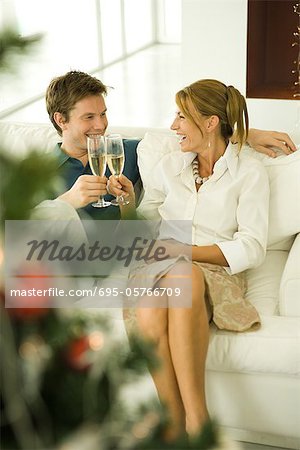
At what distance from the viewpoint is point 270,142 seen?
2.48m

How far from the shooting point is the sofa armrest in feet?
7.09

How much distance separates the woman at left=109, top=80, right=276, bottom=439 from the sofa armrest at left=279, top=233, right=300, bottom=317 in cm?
11

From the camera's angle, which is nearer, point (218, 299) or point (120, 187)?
point (218, 299)

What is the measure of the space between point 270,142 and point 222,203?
323 mm

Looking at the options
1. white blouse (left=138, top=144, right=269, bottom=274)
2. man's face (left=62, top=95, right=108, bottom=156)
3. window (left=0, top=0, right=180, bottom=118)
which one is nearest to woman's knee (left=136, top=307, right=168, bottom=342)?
white blouse (left=138, top=144, right=269, bottom=274)

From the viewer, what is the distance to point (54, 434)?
77 centimetres

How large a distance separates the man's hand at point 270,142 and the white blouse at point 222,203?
14 centimetres

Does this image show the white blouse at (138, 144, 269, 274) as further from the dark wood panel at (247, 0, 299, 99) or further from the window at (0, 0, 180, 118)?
the window at (0, 0, 180, 118)

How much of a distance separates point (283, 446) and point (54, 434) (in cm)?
155

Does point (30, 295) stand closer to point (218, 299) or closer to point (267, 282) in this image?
point (218, 299)

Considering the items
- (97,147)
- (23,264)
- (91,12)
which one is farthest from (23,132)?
(91,12)

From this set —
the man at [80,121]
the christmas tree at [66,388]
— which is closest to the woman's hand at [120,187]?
the man at [80,121]

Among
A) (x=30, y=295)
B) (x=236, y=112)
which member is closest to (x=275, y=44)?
(x=236, y=112)

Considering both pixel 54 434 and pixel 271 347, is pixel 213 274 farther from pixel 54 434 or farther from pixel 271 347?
pixel 54 434
